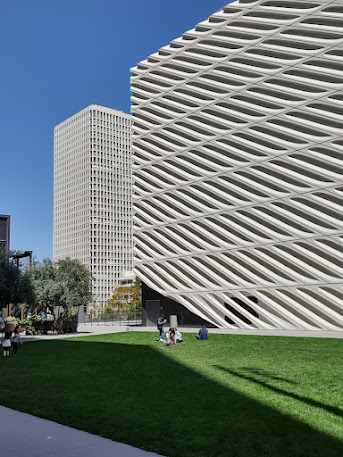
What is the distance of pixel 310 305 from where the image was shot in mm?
33219

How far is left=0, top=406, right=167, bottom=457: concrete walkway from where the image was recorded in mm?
6531

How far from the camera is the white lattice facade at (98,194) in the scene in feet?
598

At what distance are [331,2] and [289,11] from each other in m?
3.10

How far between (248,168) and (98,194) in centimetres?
15075

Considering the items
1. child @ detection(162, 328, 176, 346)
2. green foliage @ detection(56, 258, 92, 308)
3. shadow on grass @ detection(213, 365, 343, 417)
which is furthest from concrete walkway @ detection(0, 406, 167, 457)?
green foliage @ detection(56, 258, 92, 308)

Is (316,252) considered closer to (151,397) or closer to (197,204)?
(197,204)

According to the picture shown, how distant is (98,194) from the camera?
183125 millimetres

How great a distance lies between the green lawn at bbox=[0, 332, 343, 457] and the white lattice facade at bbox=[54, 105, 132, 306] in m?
165

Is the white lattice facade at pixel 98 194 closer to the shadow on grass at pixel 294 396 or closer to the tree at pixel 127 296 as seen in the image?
the tree at pixel 127 296

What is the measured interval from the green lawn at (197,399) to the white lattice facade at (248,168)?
15442 mm

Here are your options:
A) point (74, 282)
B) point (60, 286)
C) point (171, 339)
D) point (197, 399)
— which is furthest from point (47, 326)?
point (197, 399)

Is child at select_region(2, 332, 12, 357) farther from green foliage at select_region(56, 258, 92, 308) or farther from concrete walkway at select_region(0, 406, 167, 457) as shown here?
green foliage at select_region(56, 258, 92, 308)

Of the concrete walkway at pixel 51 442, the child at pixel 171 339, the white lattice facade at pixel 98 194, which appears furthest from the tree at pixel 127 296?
the concrete walkway at pixel 51 442

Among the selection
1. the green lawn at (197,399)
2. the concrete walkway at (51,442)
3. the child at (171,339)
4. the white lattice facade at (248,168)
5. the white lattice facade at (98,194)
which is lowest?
the green lawn at (197,399)
